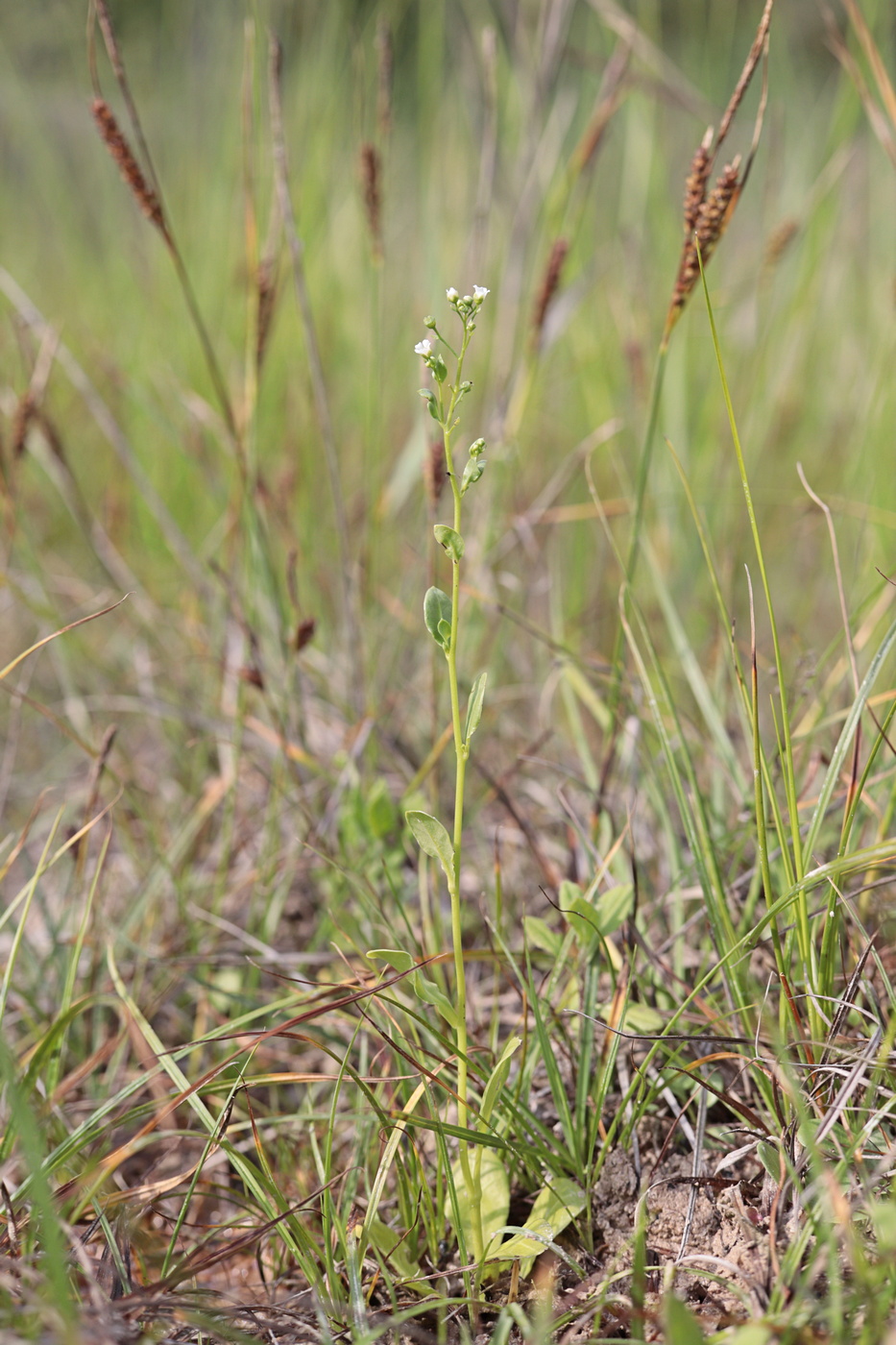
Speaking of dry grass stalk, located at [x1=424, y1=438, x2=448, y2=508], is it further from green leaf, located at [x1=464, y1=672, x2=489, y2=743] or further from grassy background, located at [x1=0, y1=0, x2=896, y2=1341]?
→ green leaf, located at [x1=464, y1=672, x2=489, y2=743]

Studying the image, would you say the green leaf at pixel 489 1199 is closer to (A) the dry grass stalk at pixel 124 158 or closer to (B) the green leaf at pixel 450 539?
(B) the green leaf at pixel 450 539

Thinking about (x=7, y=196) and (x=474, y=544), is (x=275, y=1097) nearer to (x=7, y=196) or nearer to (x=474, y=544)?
(x=474, y=544)

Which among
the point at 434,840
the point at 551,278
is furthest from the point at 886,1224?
the point at 551,278

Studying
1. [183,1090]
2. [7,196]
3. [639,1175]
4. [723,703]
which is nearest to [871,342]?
[723,703]

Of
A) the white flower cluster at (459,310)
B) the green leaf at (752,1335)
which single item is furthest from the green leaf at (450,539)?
the green leaf at (752,1335)

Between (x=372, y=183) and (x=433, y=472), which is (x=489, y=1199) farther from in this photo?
(x=372, y=183)

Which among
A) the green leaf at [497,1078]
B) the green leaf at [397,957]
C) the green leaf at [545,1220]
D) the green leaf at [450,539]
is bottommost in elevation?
the green leaf at [545,1220]

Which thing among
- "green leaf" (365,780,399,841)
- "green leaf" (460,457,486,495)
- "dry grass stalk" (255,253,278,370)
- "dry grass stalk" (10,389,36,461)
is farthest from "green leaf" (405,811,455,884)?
"dry grass stalk" (10,389,36,461)
